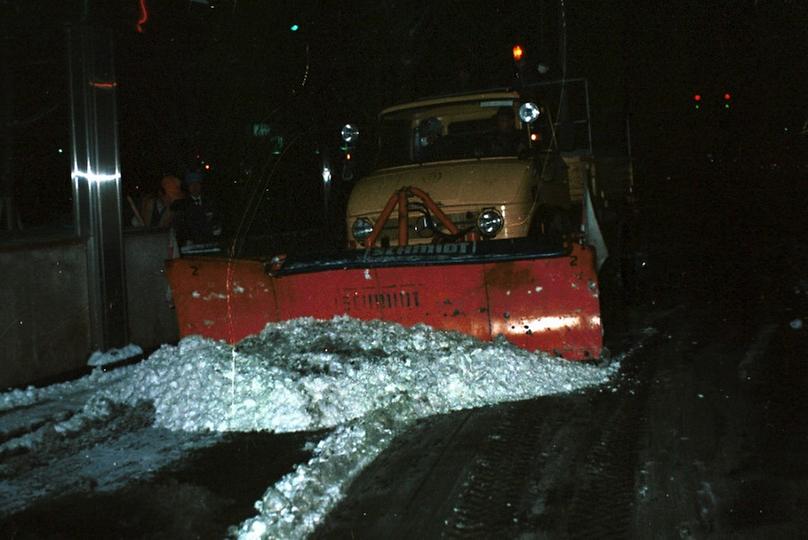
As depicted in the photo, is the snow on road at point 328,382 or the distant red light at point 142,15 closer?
the snow on road at point 328,382

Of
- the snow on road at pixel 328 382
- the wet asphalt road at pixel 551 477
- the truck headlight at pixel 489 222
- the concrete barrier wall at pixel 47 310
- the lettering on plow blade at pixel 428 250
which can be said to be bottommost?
the wet asphalt road at pixel 551 477

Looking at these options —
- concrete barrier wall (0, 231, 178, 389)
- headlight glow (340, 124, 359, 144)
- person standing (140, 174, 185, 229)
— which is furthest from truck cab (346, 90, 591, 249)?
person standing (140, 174, 185, 229)

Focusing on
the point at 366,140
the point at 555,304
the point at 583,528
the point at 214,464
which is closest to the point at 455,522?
the point at 583,528

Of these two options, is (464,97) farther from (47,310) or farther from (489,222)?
(47,310)

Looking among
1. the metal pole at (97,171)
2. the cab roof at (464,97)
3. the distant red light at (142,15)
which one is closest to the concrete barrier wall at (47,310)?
the metal pole at (97,171)

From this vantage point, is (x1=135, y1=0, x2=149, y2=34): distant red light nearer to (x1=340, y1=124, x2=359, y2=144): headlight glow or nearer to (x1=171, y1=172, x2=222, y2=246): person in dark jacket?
(x1=171, y1=172, x2=222, y2=246): person in dark jacket

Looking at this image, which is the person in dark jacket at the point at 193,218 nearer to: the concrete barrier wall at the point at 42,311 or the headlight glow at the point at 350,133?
the concrete barrier wall at the point at 42,311

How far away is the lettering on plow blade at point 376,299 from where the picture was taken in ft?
24.3

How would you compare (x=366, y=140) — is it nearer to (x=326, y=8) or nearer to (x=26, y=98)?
(x=26, y=98)

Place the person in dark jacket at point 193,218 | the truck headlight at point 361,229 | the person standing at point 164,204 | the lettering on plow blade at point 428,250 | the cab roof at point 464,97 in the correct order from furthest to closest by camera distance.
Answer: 1. the person standing at point 164,204
2. the person in dark jacket at point 193,218
3. the cab roof at point 464,97
4. the truck headlight at point 361,229
5. the lettering on plow blade at point 428,250

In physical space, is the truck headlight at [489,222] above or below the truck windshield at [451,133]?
below

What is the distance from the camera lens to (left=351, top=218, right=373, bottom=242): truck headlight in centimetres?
855

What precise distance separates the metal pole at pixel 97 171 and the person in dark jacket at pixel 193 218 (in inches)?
60.9

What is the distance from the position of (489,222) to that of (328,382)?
2470 millimetres
